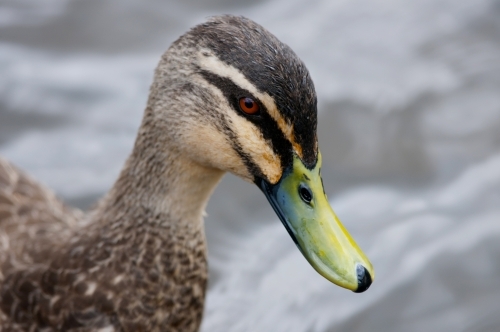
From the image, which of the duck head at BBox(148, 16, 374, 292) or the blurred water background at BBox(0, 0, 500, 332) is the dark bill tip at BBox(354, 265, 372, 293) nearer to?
the duck head at BBox(148, 16, 374, 292)

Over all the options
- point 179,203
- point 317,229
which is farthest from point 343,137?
point 317,229

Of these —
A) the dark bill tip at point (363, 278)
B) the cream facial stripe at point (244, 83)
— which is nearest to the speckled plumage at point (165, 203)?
the cream facial stripe at point (244, 83)

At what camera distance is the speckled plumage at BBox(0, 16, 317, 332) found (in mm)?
2949

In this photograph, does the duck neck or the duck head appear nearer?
the duck head

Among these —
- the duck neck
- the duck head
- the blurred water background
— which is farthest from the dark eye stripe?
the blurred water background

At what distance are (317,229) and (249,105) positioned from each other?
498mm

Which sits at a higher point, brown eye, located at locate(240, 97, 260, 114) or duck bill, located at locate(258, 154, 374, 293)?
brown eye, located at locate(240, 97, 260, 114)

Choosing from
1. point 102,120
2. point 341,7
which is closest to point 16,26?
point 102,120

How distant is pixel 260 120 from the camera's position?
2.93 m

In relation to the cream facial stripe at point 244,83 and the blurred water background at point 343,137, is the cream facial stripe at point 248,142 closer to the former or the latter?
the cream facial stripe at point 244,83

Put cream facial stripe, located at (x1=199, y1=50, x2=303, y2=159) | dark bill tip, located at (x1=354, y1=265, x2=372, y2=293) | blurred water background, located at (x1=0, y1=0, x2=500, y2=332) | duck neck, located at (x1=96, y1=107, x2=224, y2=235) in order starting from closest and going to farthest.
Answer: cream facial stripe, located at (x1=199, y1=50, x2=303, y2=159), dark bill tip, located at (x1=354, y1=265, x2=372, y2=293), duck neck, located at (x1=96, y1=107, x2=224, y2=235), blurred water background, located at (x1=0, y1=0, x2=500, y2=332)

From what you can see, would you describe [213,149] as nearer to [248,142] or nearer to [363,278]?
[248,142]

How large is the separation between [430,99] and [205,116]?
2.90 meters

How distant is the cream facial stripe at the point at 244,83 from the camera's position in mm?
2889
